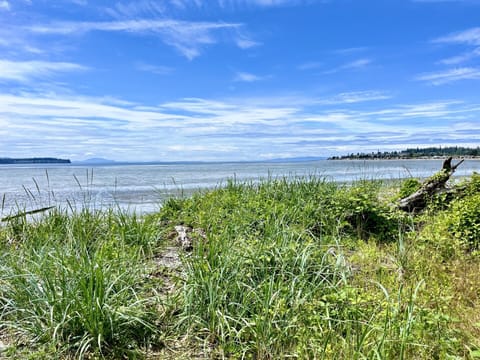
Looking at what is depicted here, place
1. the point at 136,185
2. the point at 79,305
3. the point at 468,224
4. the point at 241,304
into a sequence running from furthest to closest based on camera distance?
1. the point at 136,185
2. the point at 468,224
3. the point at 241,304
4. the point at 79,305

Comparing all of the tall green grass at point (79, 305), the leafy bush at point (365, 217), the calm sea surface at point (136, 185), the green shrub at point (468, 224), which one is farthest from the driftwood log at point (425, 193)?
the tall green grass at point (79, 305)

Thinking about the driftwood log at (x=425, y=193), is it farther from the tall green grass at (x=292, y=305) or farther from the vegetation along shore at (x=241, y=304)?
the tall green grass at (x=292, y=305)

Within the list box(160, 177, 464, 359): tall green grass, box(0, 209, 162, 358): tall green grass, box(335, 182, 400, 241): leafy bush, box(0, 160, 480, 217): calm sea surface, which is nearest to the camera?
box(160, 177, 464, 359): tall green grass

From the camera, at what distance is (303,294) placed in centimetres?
316

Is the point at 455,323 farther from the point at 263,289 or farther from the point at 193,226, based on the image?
the point at 193,226

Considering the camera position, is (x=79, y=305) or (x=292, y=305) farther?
(x=292, y=305)

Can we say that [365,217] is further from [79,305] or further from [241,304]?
[79,305]

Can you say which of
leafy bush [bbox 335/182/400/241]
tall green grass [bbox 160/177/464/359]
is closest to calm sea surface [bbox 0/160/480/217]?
leafy bush [bbox 335/182/400/241]

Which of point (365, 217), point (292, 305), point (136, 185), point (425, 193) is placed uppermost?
point (425, 193)

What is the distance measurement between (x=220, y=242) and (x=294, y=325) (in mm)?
1337

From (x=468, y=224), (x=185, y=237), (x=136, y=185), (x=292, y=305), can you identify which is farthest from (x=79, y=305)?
(x=136, y=185)

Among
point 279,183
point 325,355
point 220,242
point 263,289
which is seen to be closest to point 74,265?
point 220,242

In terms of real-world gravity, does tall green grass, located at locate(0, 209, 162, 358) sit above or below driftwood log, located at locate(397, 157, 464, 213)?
below

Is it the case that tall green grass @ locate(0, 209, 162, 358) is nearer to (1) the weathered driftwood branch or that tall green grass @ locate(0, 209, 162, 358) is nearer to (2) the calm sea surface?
(1) the weathered driftwood branch
